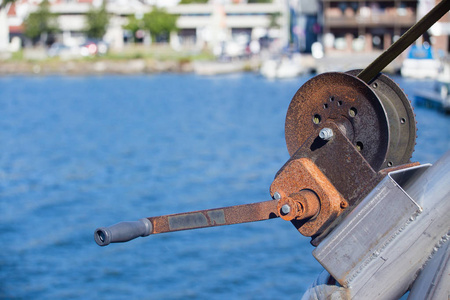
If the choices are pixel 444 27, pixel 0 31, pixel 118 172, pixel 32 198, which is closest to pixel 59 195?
pixel 32 198

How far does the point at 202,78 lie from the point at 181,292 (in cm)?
6844

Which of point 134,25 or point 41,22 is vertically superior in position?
point 41,22

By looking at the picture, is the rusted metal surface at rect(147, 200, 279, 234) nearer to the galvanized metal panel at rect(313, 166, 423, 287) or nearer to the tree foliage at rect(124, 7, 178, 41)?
the galvanized metal panel at rect(313, 166, 423, 287)

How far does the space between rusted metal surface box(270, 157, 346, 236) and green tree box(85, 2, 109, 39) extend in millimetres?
110323

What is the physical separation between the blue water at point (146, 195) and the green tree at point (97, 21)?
188 ft

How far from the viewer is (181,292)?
1292 cm

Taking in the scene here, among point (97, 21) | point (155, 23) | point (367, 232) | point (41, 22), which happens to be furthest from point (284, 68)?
point (367, 232)

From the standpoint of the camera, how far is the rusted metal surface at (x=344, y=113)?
2.53 meters

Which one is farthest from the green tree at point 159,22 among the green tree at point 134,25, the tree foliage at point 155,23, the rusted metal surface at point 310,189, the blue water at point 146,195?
the rusted metal surface at point 310,189

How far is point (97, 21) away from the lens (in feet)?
359

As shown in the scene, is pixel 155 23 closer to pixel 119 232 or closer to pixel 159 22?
pixel 159 22

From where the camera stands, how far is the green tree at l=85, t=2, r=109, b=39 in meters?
109

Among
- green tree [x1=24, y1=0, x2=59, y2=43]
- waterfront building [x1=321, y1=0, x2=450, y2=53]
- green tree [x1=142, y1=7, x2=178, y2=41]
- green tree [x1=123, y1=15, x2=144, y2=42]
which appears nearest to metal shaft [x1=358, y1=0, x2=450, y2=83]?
waterfront building [x1=321, y1=0, x2=450, y2=53]

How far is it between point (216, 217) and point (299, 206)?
291 mm
